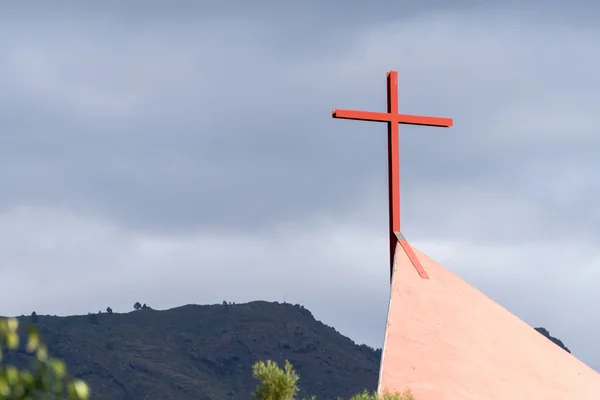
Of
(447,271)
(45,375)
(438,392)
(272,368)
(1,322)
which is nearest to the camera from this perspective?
(45,375)

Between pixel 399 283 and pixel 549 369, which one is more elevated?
pixel 399 283

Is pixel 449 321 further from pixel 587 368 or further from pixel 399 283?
pixel 587 368

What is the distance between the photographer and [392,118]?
2045cm

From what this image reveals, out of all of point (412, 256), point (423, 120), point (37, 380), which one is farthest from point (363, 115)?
point (37, 380)

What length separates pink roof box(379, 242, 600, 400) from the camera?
54.1ft

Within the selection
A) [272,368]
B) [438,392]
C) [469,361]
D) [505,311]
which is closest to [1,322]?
[272,368]

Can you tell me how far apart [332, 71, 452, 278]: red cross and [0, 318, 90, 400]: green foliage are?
14.4m

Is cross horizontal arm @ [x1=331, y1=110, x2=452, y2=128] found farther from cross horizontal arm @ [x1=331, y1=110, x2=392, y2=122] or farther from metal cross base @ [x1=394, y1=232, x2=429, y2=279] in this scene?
metal cross base @ [x1=394, y1=232, x2=429, y2=279]

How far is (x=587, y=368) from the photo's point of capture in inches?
782

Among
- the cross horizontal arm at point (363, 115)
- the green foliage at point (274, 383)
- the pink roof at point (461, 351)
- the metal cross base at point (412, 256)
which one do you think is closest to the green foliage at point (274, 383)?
the green foliage at point (274, 383)

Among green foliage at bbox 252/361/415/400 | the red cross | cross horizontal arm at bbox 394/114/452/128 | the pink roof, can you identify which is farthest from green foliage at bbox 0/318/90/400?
cross horizontal arm at bbox 394/114/452/128

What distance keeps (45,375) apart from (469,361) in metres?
12.8

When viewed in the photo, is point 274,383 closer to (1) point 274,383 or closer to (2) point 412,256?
(1) point 274,383

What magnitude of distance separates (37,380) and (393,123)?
1568 cm
